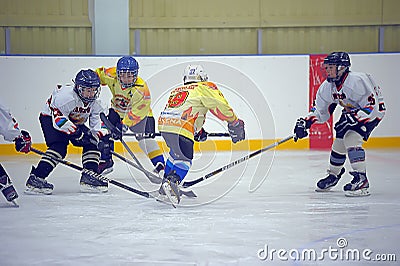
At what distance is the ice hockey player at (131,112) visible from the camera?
5.73 meters

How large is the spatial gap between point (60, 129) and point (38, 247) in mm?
1547

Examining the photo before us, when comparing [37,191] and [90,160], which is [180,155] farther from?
[37,191]

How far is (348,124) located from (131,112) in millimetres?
1770

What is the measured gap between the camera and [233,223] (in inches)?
165

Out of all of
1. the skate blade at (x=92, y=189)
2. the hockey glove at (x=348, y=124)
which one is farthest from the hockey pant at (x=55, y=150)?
the hockey glove at (x=348, y=124)

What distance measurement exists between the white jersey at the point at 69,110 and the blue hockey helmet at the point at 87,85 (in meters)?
0.07

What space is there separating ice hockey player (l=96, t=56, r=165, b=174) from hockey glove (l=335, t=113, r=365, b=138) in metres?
1.41

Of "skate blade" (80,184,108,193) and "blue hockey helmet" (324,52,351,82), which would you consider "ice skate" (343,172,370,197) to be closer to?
"blue hockey helmet" (324,52,351,82)

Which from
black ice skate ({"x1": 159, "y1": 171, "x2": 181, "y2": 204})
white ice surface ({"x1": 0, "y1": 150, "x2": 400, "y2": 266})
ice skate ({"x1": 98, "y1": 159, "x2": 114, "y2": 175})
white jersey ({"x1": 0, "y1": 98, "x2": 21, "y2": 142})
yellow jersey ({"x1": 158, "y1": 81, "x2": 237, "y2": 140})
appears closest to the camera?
white ice surface ({"x1": 0, "y1": 150, "x2": 400, "y2": 266})

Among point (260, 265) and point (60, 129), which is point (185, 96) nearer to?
point (60, 129)

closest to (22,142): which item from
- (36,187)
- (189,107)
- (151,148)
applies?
(36,187)

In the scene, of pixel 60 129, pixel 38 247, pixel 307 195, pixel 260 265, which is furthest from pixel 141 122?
pixel 260 265

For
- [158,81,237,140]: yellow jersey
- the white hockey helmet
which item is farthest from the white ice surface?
the white hockey helmet

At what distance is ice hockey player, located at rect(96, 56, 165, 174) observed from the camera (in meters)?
5.73
